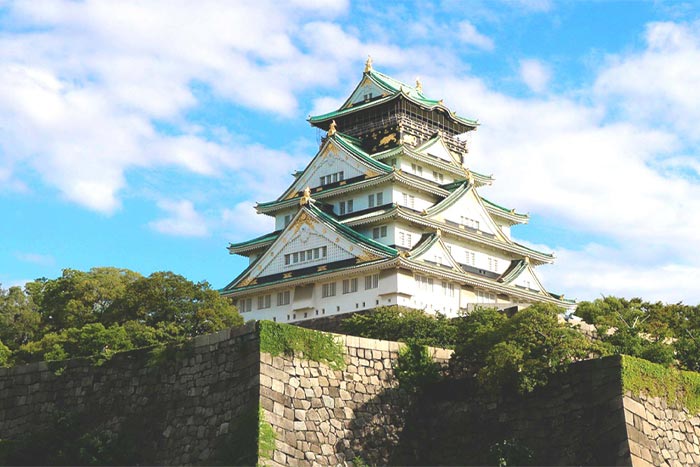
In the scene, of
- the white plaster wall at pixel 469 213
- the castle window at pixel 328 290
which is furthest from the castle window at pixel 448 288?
the castle window at pixel 328 290

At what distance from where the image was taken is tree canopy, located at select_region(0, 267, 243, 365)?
35219 mm

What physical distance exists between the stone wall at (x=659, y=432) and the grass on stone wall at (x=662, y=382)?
18cm

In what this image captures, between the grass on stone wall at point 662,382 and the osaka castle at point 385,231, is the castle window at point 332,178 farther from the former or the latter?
the grass on stone wall at point 662,382

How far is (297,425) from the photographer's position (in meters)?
A: 23.7

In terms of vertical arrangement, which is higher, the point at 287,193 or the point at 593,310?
the point at 287,193

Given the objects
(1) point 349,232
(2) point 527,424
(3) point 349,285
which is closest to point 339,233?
(1) point 349,232

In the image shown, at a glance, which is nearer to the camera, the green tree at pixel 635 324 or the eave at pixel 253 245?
the green tree at pixel 635 324

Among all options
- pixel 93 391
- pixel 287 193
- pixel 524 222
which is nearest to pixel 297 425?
pixel 93 391

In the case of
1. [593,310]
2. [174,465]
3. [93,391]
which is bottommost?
[174,465]

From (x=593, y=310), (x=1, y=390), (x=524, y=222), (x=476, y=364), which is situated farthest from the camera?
(x=524, y=222)

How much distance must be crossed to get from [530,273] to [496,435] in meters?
36.5

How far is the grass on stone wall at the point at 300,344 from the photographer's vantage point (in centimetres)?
2416

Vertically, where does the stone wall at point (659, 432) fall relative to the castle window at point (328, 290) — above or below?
below

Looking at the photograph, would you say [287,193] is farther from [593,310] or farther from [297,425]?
[297,425]
